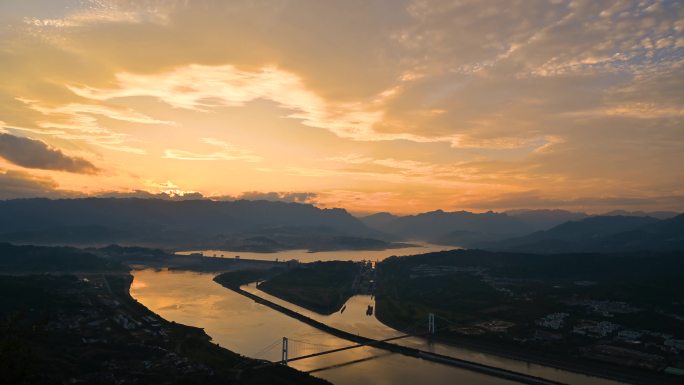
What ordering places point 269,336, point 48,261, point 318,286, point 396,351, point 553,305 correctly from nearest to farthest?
point 396,351 → point 269,336 → point 553,305 → point 318,286 → point 48,261

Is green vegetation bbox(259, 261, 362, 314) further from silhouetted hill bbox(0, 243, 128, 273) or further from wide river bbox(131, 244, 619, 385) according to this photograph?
silhouetted hill bbox(0, 243, 128, 273)

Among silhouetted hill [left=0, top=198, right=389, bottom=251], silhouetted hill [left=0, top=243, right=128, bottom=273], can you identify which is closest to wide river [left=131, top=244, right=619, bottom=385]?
silhouetted hill [left=0, top=243, right=128, bottom=273]

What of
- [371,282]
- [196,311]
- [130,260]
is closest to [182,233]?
[130,260]

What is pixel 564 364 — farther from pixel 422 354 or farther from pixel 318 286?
pixel 318 286

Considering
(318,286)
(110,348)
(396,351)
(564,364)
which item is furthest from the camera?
(318,286)

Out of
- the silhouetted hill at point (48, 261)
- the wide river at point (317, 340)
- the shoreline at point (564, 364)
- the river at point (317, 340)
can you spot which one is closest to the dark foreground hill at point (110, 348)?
the river at point (317, 340)

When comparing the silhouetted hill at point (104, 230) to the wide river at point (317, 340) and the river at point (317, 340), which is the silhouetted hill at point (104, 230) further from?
the wide river at point (317, 340)

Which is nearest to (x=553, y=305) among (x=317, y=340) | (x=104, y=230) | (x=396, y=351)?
(x=396, y=351)
